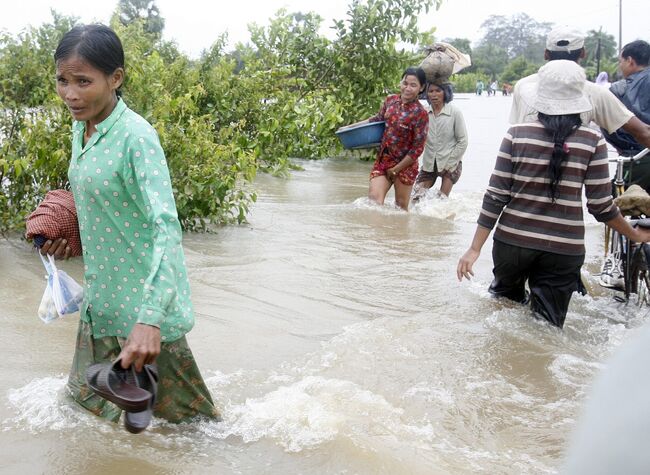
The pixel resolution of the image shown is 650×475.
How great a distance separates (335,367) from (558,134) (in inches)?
66.4

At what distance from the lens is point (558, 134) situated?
4.57m

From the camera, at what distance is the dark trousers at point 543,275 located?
189 inches

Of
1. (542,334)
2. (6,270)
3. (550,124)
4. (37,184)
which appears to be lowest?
(542,334)

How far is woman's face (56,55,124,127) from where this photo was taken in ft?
9.64

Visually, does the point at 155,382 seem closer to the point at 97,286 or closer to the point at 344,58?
the point at 97,286

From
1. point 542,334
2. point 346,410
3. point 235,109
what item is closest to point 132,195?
point 346,410

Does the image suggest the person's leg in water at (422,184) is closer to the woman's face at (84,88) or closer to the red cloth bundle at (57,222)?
the red cloth bundle at (57,222)

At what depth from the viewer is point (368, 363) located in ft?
15.0

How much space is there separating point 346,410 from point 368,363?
69 centimetres

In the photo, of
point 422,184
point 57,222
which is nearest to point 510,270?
point 57,222

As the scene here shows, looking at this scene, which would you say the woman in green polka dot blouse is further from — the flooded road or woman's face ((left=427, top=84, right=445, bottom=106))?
woman's face ((left=427, top=84, right=445, bottom=106))

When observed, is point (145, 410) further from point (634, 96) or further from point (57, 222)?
point (634, 96)

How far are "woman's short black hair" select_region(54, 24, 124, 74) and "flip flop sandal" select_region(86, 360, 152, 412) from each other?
1018 mm

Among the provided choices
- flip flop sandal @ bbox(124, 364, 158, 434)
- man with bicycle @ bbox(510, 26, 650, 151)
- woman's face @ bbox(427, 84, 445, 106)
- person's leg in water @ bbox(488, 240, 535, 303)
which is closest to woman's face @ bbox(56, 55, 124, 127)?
flip flop sandal @ bbox(124, 364, 158, 434)
